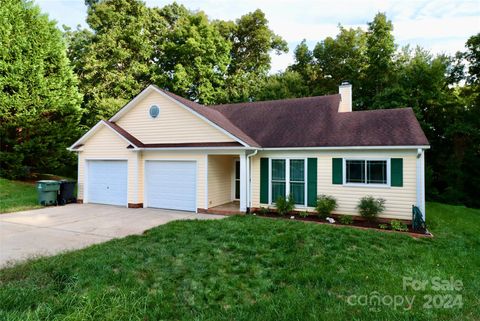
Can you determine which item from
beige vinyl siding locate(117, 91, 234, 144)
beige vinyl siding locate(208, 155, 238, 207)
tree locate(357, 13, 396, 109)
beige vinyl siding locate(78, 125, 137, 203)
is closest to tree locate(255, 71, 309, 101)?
tree locate(357, 13, 396, 109)

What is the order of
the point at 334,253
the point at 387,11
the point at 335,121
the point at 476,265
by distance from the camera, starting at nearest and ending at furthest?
the point at 476,265
the point at 334,253
the point at 335,121
the point at 387,11

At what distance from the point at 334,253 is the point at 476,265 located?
263cm

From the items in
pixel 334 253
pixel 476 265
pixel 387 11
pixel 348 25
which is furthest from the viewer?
pixel 348 25

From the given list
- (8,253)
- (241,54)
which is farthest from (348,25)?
(8,253)

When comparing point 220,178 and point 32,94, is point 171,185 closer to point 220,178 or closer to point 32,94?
point 220,178

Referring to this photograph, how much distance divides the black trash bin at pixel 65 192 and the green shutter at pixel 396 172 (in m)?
12.6

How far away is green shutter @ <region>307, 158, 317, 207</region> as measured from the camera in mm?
9953

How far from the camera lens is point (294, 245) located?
605 centimetres

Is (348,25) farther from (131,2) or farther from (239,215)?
(239,215)

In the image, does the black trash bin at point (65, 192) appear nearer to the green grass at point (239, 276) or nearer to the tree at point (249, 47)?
the green grass at point (239, 276)

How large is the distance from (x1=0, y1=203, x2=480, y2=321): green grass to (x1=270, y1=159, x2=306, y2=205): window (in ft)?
10.4

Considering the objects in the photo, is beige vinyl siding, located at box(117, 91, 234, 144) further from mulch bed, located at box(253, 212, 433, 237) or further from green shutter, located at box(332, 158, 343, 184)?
green shutter, located at box(332, 158, 343, 184)

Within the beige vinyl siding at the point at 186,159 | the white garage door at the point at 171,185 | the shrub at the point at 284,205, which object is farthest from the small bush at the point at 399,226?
the white garage door at the point at 171,185

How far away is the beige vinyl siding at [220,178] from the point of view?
1077cm
